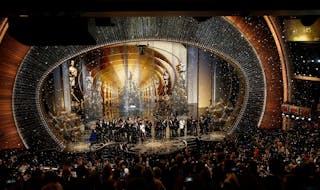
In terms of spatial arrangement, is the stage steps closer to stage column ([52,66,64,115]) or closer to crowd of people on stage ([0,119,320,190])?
crowd of people on stage ([0,119,320,190])

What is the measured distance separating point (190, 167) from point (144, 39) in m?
7.95

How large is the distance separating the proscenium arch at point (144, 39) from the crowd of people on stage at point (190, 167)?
33.3 inches

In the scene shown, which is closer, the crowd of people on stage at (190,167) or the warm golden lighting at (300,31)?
the crowd of people on stage at (190,167)

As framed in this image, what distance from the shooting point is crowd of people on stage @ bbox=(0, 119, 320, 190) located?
3.30 m

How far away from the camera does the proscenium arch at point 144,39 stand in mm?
11141

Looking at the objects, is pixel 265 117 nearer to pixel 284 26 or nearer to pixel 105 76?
pixel 284 26

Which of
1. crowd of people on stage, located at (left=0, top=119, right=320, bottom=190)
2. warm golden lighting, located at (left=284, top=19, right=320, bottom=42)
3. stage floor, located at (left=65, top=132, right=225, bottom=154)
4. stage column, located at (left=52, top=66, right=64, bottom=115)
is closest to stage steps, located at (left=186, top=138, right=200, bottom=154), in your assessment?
stage floor, located at (left=65, top=132, right=225, bottom=154)

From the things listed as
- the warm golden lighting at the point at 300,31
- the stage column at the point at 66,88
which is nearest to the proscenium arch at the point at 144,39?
the warm golden lighting at the point at 300,31

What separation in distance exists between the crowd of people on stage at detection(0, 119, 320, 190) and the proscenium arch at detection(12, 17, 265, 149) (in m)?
0.84

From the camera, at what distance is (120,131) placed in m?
13.7

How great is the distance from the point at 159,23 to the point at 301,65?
7042 millimetres

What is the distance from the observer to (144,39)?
12148 mm

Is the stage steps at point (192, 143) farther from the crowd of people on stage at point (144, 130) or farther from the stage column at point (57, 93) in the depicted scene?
the stage column at point (57, 93)

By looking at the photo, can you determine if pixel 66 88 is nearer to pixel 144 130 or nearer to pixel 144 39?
pixel 144 130
